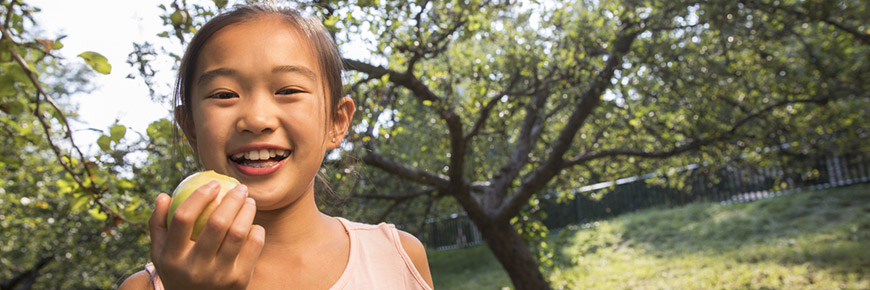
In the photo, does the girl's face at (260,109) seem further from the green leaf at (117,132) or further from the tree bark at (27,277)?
the tree bark at (27,277)

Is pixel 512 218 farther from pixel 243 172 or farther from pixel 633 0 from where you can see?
pixel 243 172

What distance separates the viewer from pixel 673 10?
503 cm

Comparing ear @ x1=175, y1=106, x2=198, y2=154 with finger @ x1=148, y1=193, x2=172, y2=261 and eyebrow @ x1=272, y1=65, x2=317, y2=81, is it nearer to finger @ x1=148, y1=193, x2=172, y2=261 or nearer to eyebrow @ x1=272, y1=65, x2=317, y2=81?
eyebrow @ x1=272, y1=65, x2=317, y2=81

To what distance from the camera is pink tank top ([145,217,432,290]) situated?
1.32 metres

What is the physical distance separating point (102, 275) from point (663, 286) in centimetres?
908

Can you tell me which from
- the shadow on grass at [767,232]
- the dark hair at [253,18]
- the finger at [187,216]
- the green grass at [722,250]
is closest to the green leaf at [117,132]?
the dark hair at [253,18]

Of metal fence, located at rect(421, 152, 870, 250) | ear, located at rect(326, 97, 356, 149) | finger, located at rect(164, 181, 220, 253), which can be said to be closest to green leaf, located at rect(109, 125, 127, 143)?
ear, located at rect(326, 97, 356, 149)

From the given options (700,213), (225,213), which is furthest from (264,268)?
(700,213)

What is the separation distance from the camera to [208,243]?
866mm

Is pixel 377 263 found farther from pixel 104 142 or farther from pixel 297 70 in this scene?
pixel 104 142

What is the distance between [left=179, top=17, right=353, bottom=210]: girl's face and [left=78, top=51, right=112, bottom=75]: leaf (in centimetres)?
98

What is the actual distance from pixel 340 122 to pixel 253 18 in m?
0.35

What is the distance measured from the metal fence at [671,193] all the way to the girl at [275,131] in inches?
423

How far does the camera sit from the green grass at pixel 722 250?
8297mm
